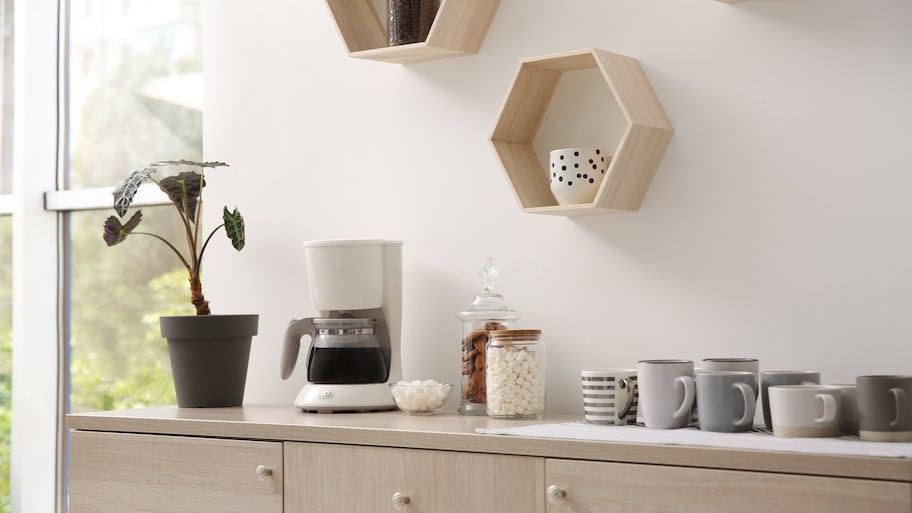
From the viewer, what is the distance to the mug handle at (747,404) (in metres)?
1.51

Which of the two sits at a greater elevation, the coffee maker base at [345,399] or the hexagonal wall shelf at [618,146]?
the hexagonal wall shelf at [618,146]

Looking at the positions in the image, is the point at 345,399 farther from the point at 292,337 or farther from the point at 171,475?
the point at 171,475

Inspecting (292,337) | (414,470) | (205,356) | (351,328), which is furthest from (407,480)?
Result: (205,356)

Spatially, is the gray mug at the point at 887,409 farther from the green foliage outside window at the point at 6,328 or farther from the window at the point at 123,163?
the green foliage outside window at the point at 6,328

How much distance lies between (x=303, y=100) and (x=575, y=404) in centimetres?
97

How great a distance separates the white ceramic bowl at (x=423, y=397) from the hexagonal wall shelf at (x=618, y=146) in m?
0.38

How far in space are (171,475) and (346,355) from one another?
1.32 feet

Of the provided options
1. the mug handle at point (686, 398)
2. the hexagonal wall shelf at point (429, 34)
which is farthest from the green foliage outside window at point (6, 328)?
the mug handle at point (686, 398)

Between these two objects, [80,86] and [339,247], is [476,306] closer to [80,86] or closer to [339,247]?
[339,247]

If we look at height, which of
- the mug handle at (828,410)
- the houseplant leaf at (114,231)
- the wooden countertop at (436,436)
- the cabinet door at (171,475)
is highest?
the houseplant leaf at (114,231)

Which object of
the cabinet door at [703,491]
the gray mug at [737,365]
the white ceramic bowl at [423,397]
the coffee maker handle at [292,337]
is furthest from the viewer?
the coffee maker handle at [292,337]

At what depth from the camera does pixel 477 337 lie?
1.93 meters

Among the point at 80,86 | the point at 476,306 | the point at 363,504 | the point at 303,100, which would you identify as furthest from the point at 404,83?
the point at 80,86

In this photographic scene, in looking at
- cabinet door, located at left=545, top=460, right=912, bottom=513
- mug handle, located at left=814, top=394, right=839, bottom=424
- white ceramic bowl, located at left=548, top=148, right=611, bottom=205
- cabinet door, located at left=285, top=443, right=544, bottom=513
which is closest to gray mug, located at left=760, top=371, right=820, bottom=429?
mug handle, located at left=814, top=394, right=839, bottom=424
